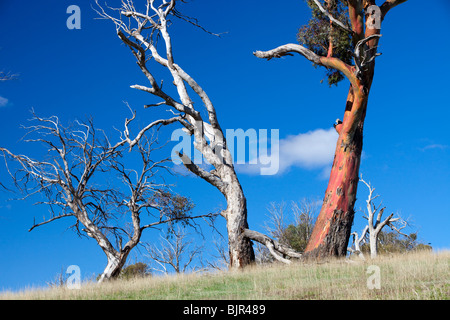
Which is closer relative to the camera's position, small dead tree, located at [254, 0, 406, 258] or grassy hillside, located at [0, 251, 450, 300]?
grassy hillside, located at [0, 251, 450, 300]

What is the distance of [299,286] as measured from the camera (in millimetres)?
9516

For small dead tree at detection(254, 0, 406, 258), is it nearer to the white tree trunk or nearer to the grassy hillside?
the grassy hillside

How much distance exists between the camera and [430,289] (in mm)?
8383

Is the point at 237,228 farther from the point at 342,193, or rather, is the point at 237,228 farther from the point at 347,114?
the point at 347,114

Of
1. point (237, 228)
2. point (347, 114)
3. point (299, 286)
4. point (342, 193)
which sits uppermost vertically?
point (347, 114)

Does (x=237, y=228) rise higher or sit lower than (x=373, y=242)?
lower

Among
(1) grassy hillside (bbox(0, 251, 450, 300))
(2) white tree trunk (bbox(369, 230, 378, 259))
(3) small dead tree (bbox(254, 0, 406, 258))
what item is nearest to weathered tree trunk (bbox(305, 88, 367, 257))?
(3) small dead tree (bbox(254, 0, 406, 258))

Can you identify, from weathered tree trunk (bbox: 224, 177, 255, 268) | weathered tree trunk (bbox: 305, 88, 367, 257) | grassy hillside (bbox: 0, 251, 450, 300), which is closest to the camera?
grassy hillside (bbox: 0, 251, 450, 300)

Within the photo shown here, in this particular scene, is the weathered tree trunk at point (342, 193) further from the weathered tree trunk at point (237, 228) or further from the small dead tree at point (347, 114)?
the weathered tree trunk at point (237, 228)

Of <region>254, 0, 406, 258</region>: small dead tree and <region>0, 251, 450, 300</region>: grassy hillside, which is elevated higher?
<region>254, 0, 406, 258</region>: small dead tree

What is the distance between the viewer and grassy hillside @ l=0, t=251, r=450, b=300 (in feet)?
27.8

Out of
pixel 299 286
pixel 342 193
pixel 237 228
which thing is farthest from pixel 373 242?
pixel 299 286
